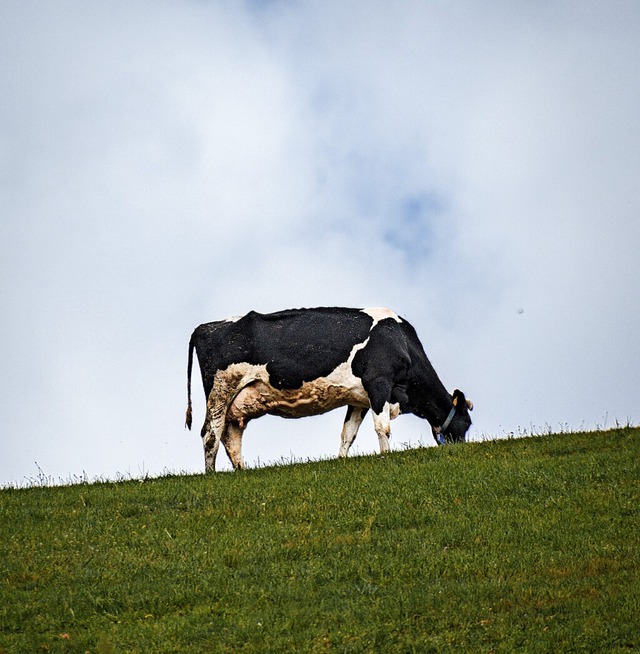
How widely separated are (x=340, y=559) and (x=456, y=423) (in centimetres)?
1250

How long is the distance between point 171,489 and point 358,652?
747 centimetres

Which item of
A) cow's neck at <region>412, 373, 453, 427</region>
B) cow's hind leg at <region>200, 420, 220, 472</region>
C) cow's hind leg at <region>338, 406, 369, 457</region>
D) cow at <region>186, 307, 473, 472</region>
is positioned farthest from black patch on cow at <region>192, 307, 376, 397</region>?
cow's neck at <region>412, 373, 453, 427</region>

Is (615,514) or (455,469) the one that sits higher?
(455,469)

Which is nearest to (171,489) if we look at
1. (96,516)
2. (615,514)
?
(96,516)

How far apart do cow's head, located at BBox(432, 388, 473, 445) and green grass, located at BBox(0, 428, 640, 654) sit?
651cm

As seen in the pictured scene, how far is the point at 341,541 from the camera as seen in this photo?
14086 millimetres

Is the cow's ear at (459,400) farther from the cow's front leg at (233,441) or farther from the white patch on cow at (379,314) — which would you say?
the cow's front leg at (233,441)

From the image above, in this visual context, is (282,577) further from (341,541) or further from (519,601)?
(519,601)

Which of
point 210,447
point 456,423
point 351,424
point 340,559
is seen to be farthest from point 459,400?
point 340,559

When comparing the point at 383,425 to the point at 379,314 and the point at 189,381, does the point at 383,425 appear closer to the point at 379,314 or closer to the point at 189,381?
the point at 379,314

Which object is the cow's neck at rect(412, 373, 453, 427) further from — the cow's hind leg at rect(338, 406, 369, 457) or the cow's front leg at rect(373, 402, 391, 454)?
the cow's front leg at rect(373, 402, 391, 454)

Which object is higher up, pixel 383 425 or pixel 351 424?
pixel 351 424

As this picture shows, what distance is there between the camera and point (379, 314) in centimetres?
2442

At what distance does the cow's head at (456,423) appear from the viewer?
83.5 feet
